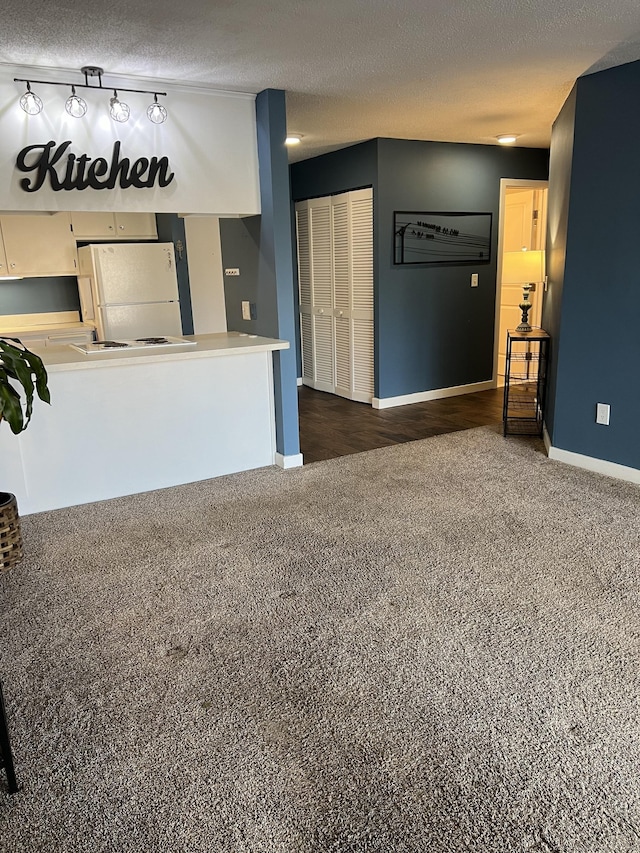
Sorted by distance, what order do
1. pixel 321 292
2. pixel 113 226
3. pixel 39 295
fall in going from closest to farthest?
1. pixel 113 226
2. pixel 39 295
3. pixel 321 292

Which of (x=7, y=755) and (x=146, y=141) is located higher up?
(x=146, y=141)

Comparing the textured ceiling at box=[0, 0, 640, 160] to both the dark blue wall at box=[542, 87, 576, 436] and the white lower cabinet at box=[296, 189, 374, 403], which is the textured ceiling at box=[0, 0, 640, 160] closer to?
the dark blue wall at box=[542, 87, 576, 436]

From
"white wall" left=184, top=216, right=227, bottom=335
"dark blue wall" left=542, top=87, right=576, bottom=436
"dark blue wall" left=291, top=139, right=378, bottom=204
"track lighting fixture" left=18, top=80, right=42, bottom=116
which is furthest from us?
"white wall" left=184, top=216, right=227, bottom=335

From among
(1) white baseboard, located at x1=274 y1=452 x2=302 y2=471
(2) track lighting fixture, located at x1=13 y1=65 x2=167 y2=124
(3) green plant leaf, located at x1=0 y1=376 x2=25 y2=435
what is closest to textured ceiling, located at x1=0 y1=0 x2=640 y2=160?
(2) track lighting fixture, located at x1=13 y1=65 x2=167 y2=124

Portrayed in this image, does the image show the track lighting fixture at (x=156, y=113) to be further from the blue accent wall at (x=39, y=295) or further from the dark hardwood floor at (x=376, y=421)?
the blue accent wall at (x=39, y=295)

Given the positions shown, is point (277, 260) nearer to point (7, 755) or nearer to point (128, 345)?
point (128, 345)

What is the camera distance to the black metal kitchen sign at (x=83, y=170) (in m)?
3.26

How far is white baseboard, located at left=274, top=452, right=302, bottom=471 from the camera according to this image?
13.7ft

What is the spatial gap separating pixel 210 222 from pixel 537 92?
10.7ft

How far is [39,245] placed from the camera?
5629 millimetres

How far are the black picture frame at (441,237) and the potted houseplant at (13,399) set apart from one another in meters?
3.81

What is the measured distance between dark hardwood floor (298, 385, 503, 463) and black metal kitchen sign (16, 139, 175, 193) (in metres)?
2.09

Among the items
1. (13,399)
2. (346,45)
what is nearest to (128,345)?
(13,399)

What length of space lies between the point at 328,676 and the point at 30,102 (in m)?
3.06
